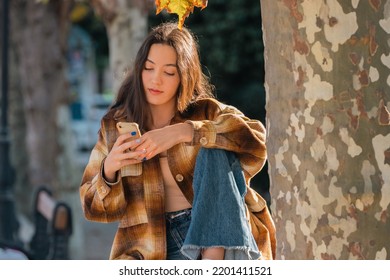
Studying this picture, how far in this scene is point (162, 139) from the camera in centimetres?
367

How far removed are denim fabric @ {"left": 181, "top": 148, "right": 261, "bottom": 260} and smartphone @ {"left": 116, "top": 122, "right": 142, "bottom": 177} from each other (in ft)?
0.80

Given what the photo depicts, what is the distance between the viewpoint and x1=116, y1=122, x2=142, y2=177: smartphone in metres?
3.66

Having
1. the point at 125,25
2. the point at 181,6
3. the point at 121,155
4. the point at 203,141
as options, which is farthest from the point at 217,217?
the point at 125,25

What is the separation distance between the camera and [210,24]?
17266 mm

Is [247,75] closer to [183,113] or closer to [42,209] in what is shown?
[42,209]

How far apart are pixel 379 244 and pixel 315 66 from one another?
558 mm

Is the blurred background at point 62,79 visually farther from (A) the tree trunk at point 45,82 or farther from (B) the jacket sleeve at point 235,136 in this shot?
(B) the jacket sleeve at point 235,136

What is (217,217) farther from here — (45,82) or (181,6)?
(45,82)

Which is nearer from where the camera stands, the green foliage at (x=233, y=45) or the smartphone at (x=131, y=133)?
the smartphone at (x=131, y=133)

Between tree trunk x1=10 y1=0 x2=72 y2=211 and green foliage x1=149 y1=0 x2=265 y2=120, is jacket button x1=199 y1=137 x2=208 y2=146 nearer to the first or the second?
tree trunk x1=10 y1=0 x2=72 y2=211

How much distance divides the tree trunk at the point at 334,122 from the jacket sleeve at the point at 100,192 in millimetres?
→ 697

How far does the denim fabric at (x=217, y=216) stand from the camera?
360 centimetres

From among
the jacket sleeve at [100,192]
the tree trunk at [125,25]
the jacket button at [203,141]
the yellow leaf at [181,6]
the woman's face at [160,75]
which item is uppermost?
the tree trunk at [125,25]

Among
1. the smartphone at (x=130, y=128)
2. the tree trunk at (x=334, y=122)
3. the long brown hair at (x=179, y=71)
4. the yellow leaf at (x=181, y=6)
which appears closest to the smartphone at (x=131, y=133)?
the smartphone at (x=130, y=128)
